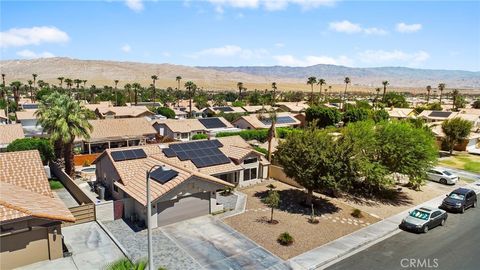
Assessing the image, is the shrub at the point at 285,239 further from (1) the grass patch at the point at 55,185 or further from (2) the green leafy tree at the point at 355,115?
(2) the green leafy tree at the point at 355,115

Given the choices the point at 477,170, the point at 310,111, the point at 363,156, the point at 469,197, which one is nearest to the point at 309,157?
the point at 363,156

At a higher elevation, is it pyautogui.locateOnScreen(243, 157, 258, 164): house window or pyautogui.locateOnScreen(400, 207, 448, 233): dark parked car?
pyautogui.locateOnScreen(243, 157, 258, 164): house window

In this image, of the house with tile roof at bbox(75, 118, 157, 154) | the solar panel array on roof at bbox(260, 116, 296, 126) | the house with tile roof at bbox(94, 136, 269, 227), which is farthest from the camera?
the solar panel array on roof at bbox(260, 116, 296, 126)

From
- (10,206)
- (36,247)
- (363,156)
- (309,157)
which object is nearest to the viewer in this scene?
(10,206)

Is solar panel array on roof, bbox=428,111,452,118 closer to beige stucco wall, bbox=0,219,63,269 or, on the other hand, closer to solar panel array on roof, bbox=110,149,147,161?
solar panel array on roof, bbox=110,149,147,161

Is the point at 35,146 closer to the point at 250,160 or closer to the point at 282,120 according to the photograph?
the point at 250,160

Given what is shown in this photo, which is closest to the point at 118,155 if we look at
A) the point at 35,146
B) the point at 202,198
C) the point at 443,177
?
the point at 202,198

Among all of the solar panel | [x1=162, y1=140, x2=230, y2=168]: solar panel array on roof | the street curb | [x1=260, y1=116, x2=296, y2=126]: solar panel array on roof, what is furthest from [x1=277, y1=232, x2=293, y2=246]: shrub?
[x1=260, y1=116, x2=296, y2=126]: solar panel array on roof

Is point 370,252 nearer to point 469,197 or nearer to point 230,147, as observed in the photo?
point 469,197
